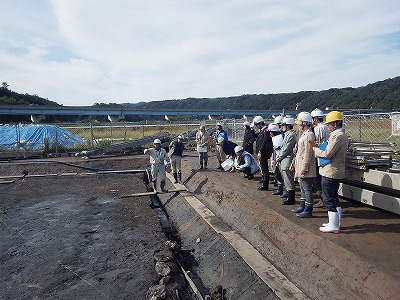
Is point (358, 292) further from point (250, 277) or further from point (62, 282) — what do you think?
point (62, 282)

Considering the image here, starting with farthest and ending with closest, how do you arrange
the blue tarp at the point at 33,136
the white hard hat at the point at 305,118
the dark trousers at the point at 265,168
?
the blue tarp at the point at 33,136 < the dark trousers at the point at 265,168 < the white hard hat at the point at 305,118

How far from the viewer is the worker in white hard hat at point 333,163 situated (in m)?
5.36

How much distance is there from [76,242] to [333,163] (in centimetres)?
564

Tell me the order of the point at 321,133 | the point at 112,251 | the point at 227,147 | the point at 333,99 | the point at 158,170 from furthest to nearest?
the point at 333,99 → the point at 227,147 → the point at 158,170 → the point at 112,251 → the point at 321,133

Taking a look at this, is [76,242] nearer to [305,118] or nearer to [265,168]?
[265,168]

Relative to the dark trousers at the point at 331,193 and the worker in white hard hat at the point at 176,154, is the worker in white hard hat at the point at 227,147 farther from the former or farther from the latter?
the dark trousers at the point at 331,193

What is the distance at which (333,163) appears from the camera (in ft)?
17.8

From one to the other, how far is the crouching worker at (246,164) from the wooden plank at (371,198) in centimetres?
374

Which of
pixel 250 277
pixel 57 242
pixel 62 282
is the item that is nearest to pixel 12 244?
pixel 57 242

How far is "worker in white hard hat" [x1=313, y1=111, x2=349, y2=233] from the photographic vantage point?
536 cm

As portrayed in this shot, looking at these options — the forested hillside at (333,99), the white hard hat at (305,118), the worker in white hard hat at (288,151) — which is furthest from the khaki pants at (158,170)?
the forested hillside at (333,99)

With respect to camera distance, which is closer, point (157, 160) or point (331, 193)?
point (331, 193)

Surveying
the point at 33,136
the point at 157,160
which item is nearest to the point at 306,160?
the point at 157,160

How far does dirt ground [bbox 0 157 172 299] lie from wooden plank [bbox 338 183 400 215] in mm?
4091
